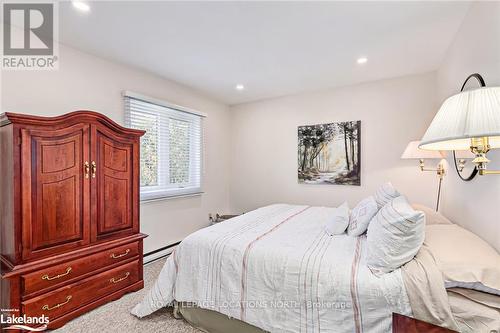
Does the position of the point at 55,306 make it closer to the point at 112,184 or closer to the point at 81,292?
the point at 81,292

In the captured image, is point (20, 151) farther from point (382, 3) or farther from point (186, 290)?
point (382, 3)

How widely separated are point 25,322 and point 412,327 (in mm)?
2461

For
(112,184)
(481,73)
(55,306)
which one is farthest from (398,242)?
(55,306)

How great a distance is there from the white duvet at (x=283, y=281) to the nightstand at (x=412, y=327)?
218 millimetres

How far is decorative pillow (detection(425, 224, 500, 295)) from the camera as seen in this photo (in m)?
1.15

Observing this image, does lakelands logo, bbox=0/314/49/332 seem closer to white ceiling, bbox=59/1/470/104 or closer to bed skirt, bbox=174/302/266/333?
bed skirt, bbox=174/302/266/333

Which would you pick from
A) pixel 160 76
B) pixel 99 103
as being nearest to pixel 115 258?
pixel 99 103

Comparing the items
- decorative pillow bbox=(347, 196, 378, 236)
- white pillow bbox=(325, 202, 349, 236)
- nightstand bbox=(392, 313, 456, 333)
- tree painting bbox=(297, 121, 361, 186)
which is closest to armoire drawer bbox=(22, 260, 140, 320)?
white pillow bbox=(325, 202, 349, 236)

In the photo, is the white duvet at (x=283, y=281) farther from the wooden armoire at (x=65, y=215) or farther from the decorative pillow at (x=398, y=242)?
the wooden armoire at (x=65, y=215)

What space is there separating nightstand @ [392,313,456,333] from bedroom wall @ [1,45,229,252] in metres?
2.89

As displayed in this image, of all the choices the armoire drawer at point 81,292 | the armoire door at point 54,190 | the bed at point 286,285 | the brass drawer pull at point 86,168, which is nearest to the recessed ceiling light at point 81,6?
the armoire door at point 54,190

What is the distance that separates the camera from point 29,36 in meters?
2.17

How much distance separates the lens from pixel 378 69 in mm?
3037

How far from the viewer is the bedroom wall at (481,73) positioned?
4.66 ft
